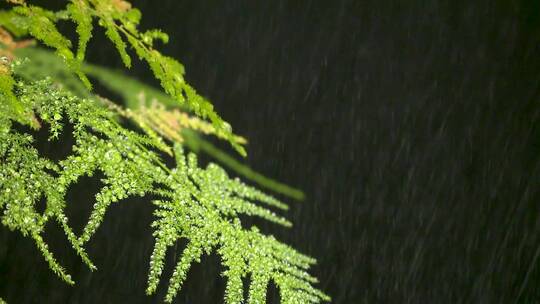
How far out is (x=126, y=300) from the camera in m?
1.58

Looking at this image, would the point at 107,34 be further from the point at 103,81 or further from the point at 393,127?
the point at 393,127

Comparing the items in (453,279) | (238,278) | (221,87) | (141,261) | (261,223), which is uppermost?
(221,87)

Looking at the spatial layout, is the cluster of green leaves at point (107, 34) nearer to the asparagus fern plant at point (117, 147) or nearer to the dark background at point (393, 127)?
the asparagus fern plant at point (117, 147)

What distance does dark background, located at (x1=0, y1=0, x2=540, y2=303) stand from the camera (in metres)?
2.01

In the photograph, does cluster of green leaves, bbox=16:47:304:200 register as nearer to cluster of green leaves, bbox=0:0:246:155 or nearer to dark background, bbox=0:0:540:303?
cluster of green leaves, bbox=0:0:246:155

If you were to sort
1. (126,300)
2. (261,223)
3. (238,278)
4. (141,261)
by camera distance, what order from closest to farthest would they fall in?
1. (238,278)
2. (126,300)
3. (141,261)
4. (261,223)

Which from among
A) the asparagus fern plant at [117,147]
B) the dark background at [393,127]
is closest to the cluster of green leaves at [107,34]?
the asparagus fern plant at [117,147]

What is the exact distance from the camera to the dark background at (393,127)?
6.59 ft

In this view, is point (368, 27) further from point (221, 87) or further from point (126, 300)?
point (126, 300)

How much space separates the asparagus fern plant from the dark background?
5.35ft

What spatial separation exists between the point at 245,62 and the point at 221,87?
14 centimetres

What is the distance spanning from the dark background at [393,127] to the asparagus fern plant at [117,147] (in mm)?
1631

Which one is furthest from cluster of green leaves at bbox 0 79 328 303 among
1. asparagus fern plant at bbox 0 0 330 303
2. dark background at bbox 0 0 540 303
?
dark background at bbox 0 0 540 303

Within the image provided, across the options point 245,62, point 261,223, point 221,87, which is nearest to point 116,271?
point 261,223
